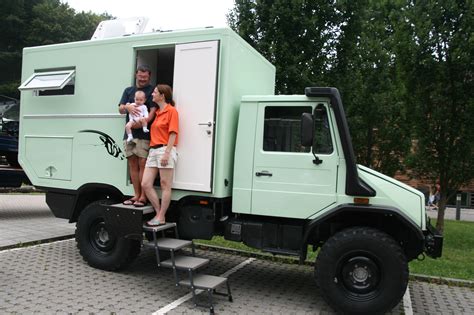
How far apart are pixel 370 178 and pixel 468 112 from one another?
5.29m

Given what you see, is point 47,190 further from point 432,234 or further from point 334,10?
point 334,10

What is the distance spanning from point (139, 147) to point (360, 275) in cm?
312

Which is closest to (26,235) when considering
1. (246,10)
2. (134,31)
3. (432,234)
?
(134,31)

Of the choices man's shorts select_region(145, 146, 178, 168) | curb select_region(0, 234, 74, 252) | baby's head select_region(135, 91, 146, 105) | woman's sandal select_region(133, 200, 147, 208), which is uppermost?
baby's head select_region(135, 91, 146, 105)

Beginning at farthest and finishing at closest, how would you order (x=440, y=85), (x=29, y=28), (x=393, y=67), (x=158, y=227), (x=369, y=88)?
(x=29, y=28) < (x=393, y=67) < (x=369, y=88) < (x=440, y=85) < (x=158, y=227)

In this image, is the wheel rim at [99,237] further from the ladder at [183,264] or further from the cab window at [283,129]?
the cab window at [283,129]

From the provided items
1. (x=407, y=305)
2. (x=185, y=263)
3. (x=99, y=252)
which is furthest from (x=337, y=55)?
(x=99, y=252)

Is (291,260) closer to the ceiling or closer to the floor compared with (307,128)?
closer to the floor

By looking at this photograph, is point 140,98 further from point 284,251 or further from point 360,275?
point 360,275

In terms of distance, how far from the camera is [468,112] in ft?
29.7

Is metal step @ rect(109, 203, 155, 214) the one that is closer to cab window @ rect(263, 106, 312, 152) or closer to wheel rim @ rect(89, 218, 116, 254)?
wheel rim @ rect(89, 218, 116, 254)

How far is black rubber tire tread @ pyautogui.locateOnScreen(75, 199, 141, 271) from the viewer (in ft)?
19.7

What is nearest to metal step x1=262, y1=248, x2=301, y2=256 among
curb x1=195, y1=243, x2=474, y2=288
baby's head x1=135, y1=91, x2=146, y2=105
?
curb x1=195, y1=243, x2=474, y2=288

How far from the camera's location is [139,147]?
5.75 m
